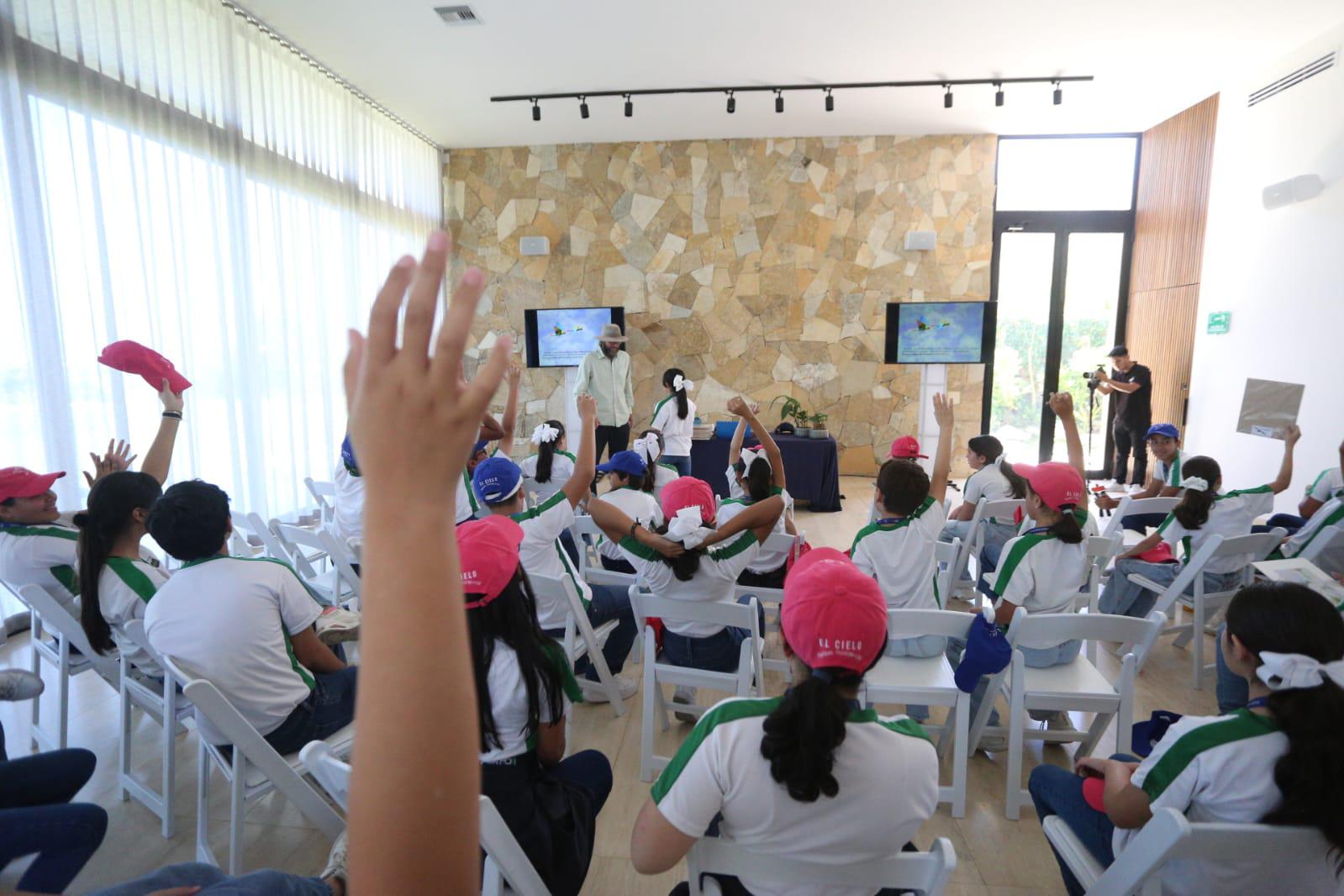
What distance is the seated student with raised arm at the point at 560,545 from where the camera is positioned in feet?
9.12

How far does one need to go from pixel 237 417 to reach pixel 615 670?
3.41 metres

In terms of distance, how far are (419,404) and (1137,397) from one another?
324 inches

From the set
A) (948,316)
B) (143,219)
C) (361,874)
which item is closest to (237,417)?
(143,219)

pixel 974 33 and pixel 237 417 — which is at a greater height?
pixel 974 33

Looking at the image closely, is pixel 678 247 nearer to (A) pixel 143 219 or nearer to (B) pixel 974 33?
(B) pixel 974 33

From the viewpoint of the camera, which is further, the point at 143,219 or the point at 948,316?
the point at 948,316

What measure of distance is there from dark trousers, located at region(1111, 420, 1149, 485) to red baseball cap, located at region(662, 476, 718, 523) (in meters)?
6.38

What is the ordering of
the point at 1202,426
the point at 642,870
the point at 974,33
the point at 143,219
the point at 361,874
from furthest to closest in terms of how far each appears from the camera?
the point at 1202,426 → the point at 974,33 → the point at 143,219 → the point at 642,870 → the point at 361,874

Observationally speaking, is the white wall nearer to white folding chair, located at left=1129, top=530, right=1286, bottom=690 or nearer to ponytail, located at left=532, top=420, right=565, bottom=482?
white folding chair, located at left=1129, top=530, right=1286, bottom=690

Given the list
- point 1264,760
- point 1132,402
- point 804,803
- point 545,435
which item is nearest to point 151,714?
point 804,803

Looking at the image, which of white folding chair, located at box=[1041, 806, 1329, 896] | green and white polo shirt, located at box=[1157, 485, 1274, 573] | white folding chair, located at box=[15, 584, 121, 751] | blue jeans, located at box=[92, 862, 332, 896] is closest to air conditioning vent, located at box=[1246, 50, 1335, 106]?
green and white polo shirt, located at box=[1157, 485, 1274, 573]

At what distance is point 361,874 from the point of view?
0.39 metres

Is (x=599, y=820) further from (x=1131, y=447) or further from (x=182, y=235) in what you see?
(x=1131, y=447)

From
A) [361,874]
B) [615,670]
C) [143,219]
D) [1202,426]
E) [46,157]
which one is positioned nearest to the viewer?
[361,874]
